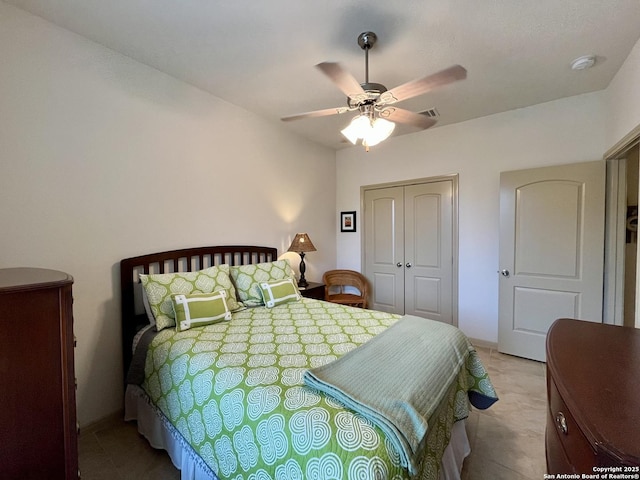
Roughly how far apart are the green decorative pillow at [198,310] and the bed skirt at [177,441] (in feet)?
1.78

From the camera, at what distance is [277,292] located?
2590mm

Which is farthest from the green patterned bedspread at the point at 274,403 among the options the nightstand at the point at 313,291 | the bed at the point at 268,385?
the nightstand at the point at 313,291

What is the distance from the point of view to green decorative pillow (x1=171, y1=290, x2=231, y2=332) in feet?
6.35

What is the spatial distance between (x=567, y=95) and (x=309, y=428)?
12.1 ft

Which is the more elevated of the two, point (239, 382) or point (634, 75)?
point (634, 75)

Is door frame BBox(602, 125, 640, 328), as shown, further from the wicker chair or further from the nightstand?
the nightstand

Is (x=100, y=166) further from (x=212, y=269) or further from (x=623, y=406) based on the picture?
(x=623, y=406)

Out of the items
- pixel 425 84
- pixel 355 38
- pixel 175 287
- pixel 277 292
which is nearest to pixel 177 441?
pixel 175 287

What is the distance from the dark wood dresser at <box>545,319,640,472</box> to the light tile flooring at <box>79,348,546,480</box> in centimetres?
77

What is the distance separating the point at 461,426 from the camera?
170 centimetres

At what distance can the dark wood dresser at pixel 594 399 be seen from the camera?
647 mm

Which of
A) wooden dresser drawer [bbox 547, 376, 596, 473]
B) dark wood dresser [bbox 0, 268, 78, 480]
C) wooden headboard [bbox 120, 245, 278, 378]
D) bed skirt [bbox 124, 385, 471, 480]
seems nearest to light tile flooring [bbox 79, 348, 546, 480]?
bed skirt [bbox 124, 385, 471, 480]

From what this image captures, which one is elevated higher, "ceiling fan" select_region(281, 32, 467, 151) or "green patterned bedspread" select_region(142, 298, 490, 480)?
"ceiling fan" select_region(281, 32, 467, 151)

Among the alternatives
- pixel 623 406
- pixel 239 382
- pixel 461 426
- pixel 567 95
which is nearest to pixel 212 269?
pixel 239 382
